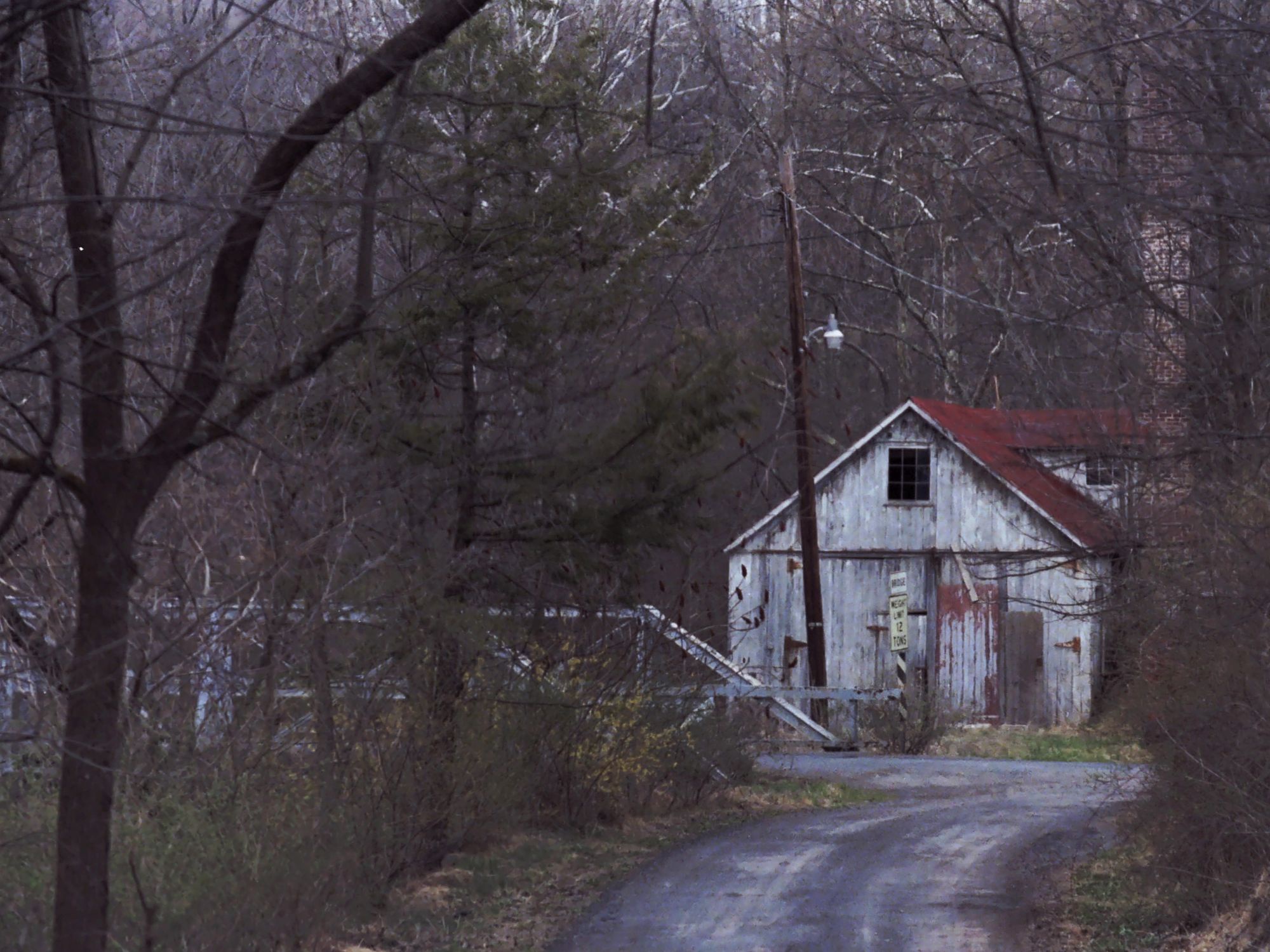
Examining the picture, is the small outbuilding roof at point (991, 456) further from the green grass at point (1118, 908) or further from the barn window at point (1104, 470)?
the green grass at point (1118, 908)

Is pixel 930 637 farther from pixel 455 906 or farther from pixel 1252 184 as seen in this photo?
pixel 1252 184

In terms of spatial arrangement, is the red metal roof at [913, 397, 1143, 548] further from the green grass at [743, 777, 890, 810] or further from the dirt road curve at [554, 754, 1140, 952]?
the dirt road curve at [554, 754, 1140, 952]

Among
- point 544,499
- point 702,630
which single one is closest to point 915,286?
point 702,630

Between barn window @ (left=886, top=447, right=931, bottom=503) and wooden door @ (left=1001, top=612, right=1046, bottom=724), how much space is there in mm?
2988

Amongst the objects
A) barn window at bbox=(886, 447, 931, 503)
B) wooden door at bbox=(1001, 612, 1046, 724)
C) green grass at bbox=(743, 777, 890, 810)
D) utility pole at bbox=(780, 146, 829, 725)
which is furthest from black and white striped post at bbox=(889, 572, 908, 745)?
green grass at bbox=(743, 777, 890, 810)

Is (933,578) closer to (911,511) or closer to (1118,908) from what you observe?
(911,511)

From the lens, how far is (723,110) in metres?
29.3

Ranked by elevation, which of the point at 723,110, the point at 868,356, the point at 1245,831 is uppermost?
the point at 723,110

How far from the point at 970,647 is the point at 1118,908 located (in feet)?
64.0

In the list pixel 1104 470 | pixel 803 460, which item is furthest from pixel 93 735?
pixel 803 460

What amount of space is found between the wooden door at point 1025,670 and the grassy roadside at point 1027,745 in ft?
5.75

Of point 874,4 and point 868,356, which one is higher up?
point 868,356

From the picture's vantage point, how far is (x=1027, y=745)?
25.7m

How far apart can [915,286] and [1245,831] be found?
106 feet
